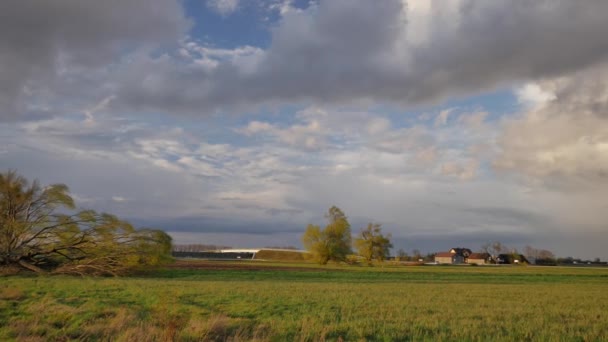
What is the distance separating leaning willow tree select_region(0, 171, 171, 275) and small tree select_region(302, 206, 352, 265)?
58.2 meters

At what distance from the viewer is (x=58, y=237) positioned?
34.7 meters

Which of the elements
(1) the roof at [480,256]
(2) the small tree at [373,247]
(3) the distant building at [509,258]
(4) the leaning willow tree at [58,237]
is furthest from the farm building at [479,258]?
(4) the leaning willow tree at [58,237]

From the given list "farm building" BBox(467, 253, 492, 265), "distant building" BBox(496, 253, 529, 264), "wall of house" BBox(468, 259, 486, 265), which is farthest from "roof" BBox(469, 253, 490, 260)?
"distant building" BBox(496, 253, 529, 264)

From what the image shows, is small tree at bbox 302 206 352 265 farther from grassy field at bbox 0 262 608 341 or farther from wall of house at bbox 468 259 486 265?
wall of house at bbox 468 259 486 265

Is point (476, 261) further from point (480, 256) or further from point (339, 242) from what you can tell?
point (339, 242)

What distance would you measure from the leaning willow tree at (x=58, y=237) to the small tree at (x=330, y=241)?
191ft

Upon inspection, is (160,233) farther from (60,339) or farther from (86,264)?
(60,339)

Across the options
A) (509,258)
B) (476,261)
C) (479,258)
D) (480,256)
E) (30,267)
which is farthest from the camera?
(480,256)

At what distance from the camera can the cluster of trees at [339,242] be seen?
299ft

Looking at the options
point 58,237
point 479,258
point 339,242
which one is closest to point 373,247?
point 339,242

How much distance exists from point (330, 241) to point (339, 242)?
1.86 metres

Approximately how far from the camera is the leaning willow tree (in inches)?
1318

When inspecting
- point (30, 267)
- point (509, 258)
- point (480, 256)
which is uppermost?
point (480, 256)

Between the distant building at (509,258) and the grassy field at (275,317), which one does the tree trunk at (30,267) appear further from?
the distant building at (509,258)
